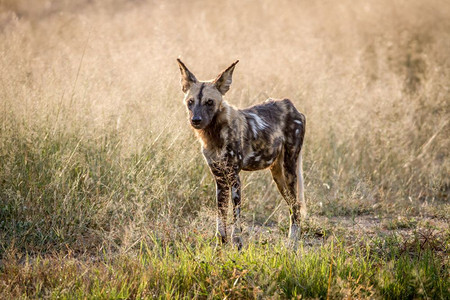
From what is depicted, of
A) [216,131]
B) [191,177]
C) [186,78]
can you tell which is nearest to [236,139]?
[216,131]

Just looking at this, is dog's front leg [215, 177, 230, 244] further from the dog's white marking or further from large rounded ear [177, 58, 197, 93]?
large rounded ear [177, 58, 197, 93]

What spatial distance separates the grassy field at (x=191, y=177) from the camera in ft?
9.43

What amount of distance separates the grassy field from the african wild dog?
21 centimetres

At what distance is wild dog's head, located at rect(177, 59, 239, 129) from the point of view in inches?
150

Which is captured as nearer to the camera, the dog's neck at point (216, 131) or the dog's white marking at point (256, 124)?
the dog's neck at point (216, 131)

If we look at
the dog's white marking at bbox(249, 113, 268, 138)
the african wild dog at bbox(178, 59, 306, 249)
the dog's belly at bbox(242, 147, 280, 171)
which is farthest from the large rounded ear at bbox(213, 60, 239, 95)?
the dog's belly at bbox(242, 147, 280, 171)

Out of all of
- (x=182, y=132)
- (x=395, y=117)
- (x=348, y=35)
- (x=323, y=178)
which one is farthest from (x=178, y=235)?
(x=348, y=35)

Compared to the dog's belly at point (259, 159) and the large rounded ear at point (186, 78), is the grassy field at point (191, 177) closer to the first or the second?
the dog's belly at point (259, 159)

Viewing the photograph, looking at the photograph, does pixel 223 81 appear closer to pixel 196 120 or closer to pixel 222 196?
pixel 196 120

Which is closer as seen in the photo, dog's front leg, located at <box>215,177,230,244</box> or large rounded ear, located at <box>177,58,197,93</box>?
dog's front leg, located at <box>215,177,230,244</box>

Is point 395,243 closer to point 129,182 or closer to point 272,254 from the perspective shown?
point 272,254

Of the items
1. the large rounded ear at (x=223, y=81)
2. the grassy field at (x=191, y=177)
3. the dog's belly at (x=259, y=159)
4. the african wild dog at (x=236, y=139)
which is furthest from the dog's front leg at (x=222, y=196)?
the large rounded ear at (x=223, y=81)

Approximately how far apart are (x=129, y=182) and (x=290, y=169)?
146 cm

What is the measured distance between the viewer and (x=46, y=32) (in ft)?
26.6
